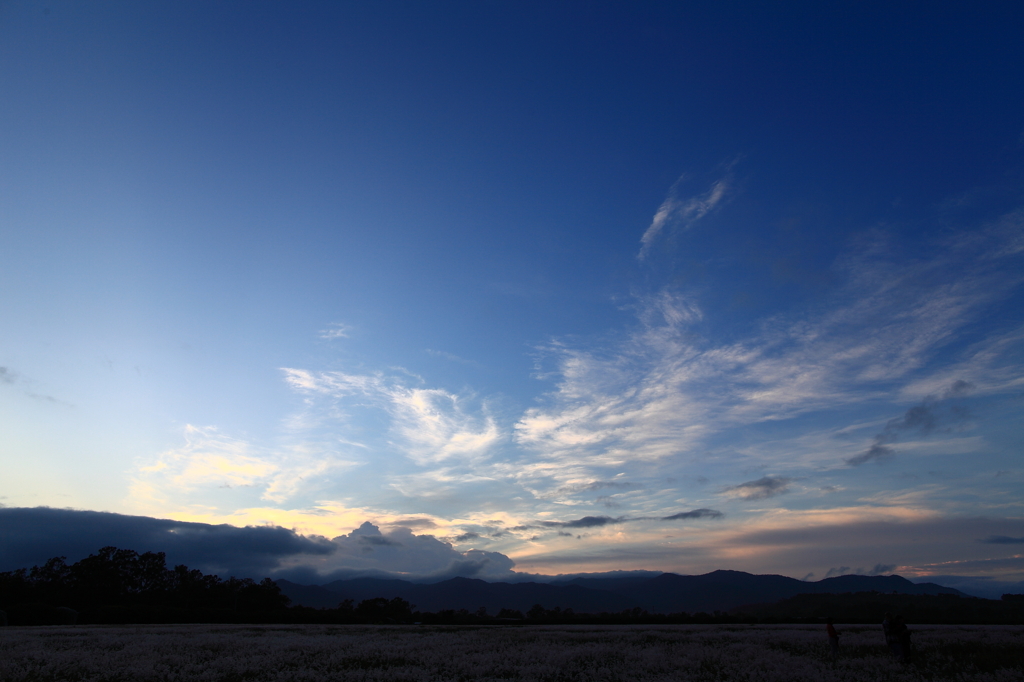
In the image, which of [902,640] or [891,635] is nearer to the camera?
[902,640]

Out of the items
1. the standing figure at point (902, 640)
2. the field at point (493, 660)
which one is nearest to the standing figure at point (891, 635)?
the standing figure at point (902, 640)

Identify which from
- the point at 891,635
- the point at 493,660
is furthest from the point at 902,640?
the point at 493,660

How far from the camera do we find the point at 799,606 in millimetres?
165750

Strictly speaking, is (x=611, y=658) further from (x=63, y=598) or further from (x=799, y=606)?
(x=799, y=606)

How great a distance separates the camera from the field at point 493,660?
23.2 metres

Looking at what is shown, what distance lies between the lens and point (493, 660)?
1091 inches

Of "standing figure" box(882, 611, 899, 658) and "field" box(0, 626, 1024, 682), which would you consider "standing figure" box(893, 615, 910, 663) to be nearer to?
"standing figure" box(882, 611, 899, 658)

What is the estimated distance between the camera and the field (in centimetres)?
2323

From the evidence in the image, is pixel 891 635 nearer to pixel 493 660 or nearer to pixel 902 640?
pixel 902 640

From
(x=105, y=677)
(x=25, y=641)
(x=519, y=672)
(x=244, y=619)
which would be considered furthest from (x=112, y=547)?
(x=519, y=672)

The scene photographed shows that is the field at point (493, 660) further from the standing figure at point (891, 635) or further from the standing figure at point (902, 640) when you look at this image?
the standing figure at point (891, 635)

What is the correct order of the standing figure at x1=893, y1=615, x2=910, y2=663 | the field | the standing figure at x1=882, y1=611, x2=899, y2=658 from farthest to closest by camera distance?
the standing figure at x1=882, y1=611, x2=899, y2=658
the standing figure at x1=893, y1=615, x2=910, y2=663
the field

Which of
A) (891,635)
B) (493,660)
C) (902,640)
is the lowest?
(493,660)

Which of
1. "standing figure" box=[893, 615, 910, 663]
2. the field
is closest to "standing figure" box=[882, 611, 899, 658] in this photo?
"standing figure" box=[893, 615, 910, 663]
